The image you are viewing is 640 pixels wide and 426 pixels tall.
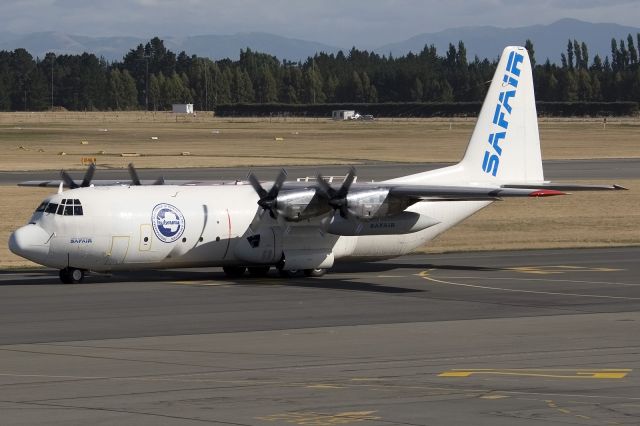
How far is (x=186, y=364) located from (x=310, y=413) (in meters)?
5.03

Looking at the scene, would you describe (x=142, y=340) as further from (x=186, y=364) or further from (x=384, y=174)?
(x=384, y=174)

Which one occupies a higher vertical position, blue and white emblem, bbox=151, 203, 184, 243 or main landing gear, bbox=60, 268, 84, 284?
blue and white emblem, bbox=151, 203, 184, 243

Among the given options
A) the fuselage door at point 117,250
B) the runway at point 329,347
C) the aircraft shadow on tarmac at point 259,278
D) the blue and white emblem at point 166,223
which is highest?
the blue and white emblem at point 166,223

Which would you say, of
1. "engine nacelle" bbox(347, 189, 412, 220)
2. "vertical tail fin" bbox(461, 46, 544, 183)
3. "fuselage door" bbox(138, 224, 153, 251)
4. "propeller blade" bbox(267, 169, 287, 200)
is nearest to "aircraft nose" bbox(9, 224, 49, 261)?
"fuselage door" bbox(138, 224, 153, 251)

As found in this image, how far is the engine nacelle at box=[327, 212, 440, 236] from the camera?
108 feet

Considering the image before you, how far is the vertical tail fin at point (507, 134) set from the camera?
3762 cm

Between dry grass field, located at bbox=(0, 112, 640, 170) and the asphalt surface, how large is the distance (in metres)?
6.11

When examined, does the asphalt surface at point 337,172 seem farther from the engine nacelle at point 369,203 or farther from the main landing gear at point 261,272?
the engine nacelle at point 369,203

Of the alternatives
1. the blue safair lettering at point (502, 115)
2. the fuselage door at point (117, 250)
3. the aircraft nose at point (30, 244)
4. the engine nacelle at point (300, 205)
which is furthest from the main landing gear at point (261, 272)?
the blue safair lettering at point (502, 115)

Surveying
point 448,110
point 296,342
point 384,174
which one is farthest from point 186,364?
point 448,110

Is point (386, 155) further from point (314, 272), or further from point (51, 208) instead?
point (51, 208)

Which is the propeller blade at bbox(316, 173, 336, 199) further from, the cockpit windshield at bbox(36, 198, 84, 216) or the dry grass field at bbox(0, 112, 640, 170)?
the dry grass field at bbox(0, 112, 640, 170)

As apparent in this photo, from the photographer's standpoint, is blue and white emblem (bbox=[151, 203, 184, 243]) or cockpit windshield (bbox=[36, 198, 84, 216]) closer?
cockpit windshield (bbox=[36, 198, 84, 216])

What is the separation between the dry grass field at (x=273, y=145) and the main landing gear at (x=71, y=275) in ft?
164
